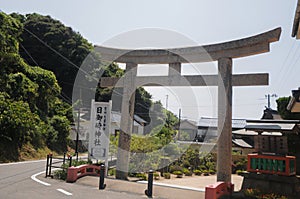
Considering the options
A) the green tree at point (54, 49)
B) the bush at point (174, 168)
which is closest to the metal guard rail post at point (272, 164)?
the bush at point (174, 168)

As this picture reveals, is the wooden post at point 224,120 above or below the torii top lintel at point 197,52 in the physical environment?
below

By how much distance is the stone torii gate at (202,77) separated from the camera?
951 centimetres

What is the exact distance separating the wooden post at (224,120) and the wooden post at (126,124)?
4030 mm

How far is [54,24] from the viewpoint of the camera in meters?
42.8

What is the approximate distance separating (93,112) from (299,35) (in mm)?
8707

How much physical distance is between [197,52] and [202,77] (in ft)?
3.43

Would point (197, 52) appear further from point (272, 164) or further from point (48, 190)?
point (48, 190)

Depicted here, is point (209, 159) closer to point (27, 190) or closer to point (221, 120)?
point (221, 120)

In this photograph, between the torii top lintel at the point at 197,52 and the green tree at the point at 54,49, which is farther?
the green tree at the point at 54,49

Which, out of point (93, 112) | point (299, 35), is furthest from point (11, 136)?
point (299, 35)

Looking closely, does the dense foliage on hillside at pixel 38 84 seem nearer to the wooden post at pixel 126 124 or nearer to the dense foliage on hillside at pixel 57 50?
the dense foliage on hillside at pixel 57 50

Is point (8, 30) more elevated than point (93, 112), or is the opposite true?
point (8, 30)

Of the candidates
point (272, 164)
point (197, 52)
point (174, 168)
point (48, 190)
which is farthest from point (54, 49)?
point (272, 164)

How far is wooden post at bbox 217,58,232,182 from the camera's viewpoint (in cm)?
953
